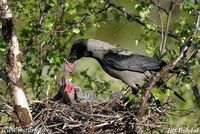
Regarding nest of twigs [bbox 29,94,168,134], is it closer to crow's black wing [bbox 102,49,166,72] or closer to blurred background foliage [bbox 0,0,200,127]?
blurred background foliage [bbox 0,0,200,127]

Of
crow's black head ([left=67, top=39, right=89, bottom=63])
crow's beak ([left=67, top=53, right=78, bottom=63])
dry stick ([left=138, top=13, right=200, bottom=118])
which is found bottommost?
dry stick ([left=138, top=13, right=200, bottom=118])

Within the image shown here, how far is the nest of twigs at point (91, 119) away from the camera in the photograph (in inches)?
271

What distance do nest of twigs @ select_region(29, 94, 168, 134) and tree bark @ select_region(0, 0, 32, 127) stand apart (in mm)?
366

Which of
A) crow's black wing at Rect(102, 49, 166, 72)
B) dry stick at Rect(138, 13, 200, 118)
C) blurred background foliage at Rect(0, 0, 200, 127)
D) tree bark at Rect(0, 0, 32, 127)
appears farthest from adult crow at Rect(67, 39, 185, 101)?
tree bark at Rect(0, 0, 32, 127)

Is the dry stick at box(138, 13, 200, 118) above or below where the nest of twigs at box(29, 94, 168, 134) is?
above

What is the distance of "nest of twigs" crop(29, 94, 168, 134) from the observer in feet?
22.6

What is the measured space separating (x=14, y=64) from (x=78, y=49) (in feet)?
7.45

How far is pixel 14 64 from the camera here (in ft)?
20.5

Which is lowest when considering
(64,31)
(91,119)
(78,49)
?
(91,119)

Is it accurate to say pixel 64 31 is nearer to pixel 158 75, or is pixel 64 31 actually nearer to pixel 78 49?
pixel 78 49

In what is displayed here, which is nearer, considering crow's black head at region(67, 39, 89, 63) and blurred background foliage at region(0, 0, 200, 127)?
blurred background foliage at region(0, 0, 200, 127)

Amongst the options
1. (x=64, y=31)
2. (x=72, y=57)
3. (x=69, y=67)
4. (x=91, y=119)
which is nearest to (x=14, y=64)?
(x=91, y=119)

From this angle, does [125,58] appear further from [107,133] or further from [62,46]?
[107,133]

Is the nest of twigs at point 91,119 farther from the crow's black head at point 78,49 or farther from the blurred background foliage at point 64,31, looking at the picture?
the crow's black head at point 78,49
